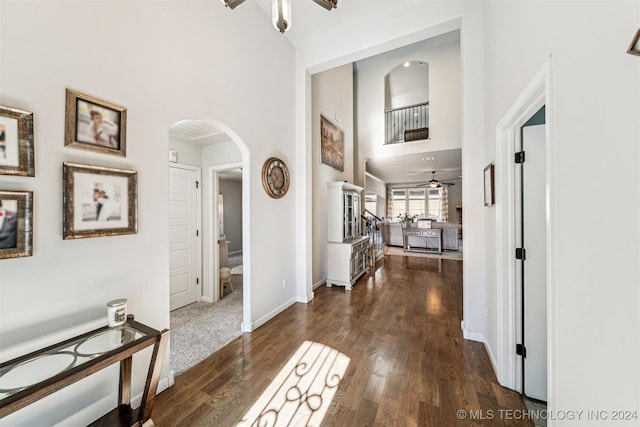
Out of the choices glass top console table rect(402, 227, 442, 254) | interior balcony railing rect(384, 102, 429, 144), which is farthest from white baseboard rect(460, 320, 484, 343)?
interior balcony railing rect(384, 102, 429, 144)

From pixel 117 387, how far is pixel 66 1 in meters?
2.47

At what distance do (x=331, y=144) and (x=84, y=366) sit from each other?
15.4 feet

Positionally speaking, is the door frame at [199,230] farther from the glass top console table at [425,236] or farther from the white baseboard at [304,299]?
the glass top console table at [425,236]

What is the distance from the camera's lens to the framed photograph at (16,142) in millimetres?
1165

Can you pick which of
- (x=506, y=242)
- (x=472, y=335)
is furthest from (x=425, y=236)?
(x=506, y=242)

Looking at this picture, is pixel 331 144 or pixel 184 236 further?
pixel 331 144

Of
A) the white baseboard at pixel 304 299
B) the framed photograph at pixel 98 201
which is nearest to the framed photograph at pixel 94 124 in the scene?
the framed photograph at pixel 98 201

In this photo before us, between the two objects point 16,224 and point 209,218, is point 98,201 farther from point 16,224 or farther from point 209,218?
point 209,218

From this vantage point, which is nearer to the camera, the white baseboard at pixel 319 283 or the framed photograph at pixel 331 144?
the white baseboard at pixel 319 283

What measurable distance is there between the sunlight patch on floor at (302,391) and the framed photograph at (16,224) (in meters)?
1.64

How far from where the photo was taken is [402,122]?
7133mm

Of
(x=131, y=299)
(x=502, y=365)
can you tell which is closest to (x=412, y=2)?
(x=502, y=365)

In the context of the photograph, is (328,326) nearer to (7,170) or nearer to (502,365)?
(502,365)

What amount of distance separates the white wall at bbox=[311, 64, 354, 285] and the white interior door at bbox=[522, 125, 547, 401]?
9.88 ft
